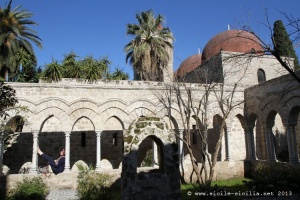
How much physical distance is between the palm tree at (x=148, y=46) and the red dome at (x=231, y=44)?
3508 mm

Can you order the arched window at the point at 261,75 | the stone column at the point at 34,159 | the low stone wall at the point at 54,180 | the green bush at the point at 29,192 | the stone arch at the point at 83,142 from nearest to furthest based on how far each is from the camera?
the green bush at the point at 29,192, the low stone wall at the point at 54,180, the stone column at the point at 34,159, the stone arch at the point at 83,142, the arched window at the point at 261,75

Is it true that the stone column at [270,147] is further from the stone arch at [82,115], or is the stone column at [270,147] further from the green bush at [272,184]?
the stone arch at [82,115]

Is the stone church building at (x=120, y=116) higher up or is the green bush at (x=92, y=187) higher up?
the stone church building at (x=120, y=116)

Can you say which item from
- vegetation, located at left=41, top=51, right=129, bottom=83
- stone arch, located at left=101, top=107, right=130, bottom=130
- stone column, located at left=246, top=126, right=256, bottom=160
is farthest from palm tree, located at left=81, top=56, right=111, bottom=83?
stone column, located at left=246, top=126, right=256, bottom=160

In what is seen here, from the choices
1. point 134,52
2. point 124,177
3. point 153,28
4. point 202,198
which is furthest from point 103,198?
point 153,28

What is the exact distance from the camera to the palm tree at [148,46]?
57.2 feet

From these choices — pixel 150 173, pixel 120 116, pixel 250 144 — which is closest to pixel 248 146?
pixel 250 144

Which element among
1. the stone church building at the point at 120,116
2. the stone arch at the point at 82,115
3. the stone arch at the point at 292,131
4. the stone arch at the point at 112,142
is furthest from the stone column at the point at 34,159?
the stone arch at the point at 292,131

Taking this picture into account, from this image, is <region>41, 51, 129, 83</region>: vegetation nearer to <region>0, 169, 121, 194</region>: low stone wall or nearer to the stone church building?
the stone church building

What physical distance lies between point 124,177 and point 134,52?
1219 centimetres

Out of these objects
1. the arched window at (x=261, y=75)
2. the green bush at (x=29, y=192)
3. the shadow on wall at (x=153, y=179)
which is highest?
the arched window at (x=261, y=75)

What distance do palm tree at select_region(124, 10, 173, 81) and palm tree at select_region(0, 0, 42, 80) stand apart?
7.42 metres

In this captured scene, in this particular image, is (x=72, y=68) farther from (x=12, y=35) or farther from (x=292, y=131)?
(x=292, y=131)

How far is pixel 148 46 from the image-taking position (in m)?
17.5
